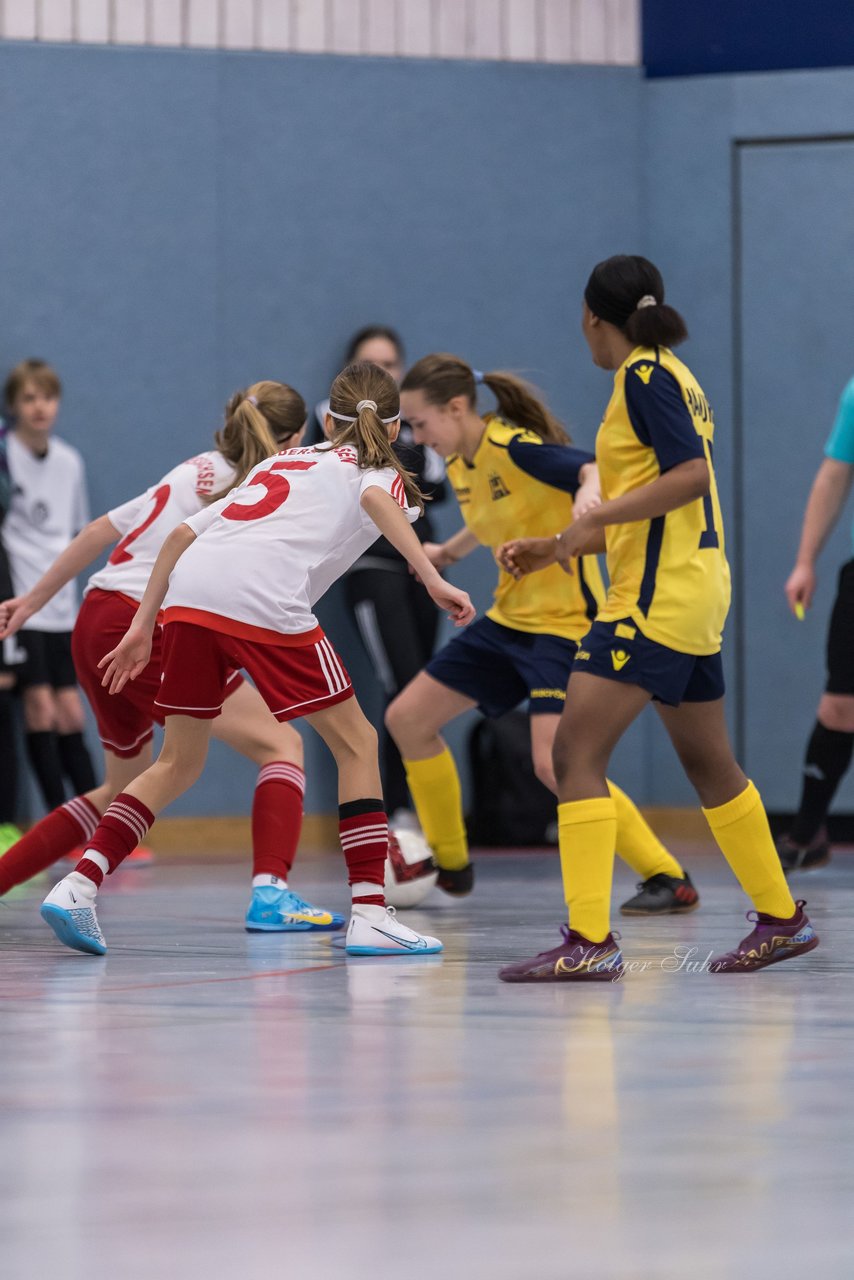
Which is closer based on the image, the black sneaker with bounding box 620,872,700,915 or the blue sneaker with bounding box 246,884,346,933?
the blue sneaker with bounding box 246,884,346,933

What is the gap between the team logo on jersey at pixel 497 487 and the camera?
578 centimetres

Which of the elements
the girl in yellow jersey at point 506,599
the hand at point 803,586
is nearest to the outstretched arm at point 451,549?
the girl in yellow jersey at point 506,599

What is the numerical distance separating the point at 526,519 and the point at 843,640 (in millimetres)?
1330

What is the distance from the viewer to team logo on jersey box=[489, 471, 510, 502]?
578 cm

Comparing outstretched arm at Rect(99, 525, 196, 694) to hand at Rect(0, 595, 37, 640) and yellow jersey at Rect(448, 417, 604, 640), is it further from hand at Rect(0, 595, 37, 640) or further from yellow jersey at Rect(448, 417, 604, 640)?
yellow jersey at Rect(448, 417, 604, 640)

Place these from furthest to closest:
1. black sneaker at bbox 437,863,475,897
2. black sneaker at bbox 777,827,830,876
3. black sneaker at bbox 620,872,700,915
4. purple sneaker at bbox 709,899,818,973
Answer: black sneaker at bbox 777,827,830,876 < black sneaker at bbox 437,863,475,897 < black sneaker at bbox 620,872,700,915 < purple sneaker at bbox 709,899,818,973

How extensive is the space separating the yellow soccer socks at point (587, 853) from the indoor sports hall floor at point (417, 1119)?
0.18 meters

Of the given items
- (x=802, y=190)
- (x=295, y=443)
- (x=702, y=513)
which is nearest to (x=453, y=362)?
(x=295, y=443)

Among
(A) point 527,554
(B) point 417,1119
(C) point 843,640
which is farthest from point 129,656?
(C) point 843,640

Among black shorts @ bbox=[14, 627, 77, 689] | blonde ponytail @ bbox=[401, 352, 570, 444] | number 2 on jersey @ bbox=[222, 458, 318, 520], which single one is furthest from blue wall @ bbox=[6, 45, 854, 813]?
number 2 on jersey @ bbox=[222, 458, 318, 520]

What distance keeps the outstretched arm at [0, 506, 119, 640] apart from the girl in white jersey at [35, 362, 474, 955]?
52 centimetres

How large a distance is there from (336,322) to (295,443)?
367 centimetres

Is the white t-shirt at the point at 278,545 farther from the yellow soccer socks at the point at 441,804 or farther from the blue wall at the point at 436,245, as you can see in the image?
the blue wall at the point at 436,245

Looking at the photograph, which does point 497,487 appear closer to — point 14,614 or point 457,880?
point 457,880
